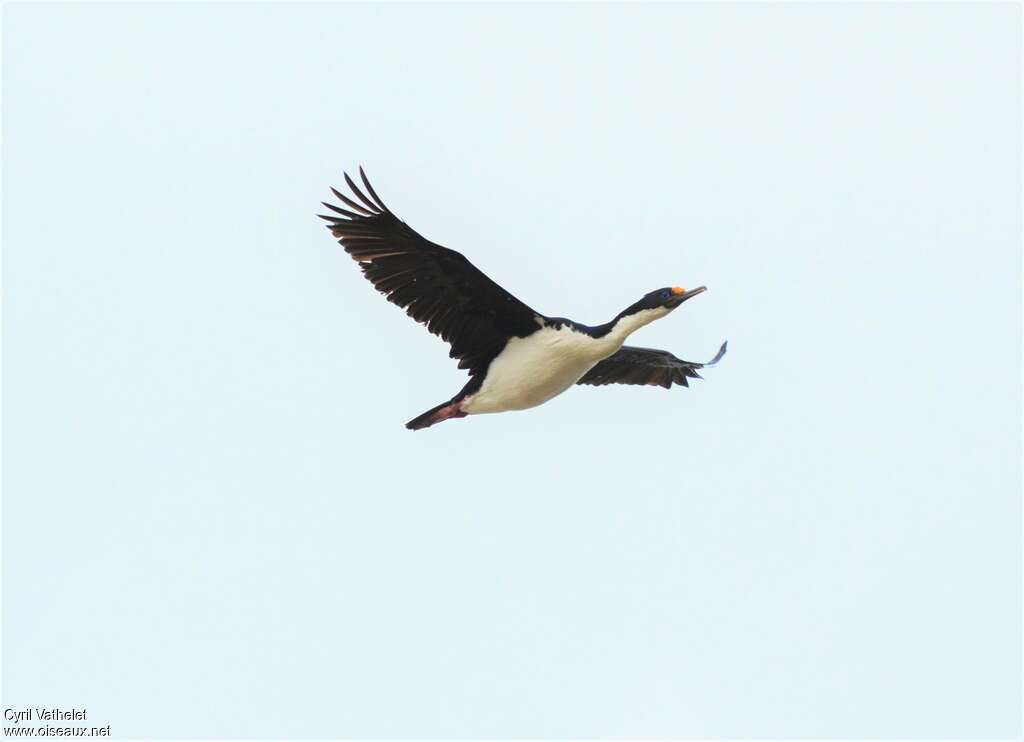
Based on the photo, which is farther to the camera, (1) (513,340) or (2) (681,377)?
(2) (681,377)

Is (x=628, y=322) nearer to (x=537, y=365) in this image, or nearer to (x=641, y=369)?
(x=537, y=365)

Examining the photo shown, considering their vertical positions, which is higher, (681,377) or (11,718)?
(681,377)

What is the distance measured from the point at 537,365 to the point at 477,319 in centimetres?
83

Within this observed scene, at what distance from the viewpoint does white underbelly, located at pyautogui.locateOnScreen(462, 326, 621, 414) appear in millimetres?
18188

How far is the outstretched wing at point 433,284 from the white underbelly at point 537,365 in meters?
0.16

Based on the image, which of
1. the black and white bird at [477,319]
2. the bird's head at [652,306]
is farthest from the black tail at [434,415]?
the bird's head at [652,306]

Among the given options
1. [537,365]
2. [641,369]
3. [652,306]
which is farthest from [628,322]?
[641,369]

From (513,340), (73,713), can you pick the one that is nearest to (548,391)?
(513,340)

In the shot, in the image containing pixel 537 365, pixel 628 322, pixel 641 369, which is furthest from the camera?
pixel 641 369

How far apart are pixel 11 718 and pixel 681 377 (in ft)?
28.6

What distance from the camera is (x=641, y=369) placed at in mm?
20891

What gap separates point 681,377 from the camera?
2125 centimetres

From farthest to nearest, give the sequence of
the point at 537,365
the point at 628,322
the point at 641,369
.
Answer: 1. the point at 641,369
2. the point at 537,365
3. the point at 628,322

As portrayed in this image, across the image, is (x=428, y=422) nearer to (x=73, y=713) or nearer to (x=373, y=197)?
(x=373, y=197)
